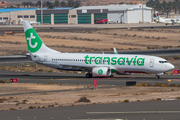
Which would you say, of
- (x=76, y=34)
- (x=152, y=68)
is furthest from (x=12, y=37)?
(x=152, y=68)

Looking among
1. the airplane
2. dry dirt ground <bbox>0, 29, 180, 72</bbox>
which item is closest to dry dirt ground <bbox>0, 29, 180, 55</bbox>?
dry dirt ground <bbox>0, 29, 180, 72</bbox>

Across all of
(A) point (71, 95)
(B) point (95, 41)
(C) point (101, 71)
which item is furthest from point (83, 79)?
(B) point (95, 41)

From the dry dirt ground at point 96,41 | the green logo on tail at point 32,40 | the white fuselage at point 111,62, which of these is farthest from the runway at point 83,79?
the dry dirt ground at point 96,41

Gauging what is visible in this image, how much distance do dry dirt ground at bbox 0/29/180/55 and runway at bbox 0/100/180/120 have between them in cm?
7285

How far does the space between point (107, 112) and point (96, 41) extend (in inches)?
3925

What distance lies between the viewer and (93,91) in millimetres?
44562

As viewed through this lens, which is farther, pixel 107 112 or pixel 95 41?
pixel 95 41

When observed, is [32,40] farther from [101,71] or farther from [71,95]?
[71,95]

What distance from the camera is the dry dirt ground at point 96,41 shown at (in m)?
112

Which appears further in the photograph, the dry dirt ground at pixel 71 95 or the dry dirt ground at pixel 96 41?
the dry dirt ground at pixel 96 41

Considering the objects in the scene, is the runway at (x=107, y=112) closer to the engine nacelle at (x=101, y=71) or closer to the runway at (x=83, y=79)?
the runway at (x=83, y=79)

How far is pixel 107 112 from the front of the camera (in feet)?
97.0

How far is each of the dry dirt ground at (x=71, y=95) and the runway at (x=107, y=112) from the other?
7.50 feet

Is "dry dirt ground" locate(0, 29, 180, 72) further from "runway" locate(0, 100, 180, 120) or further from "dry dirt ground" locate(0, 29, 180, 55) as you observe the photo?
"runway" locate(0, 100, 180, 120)
